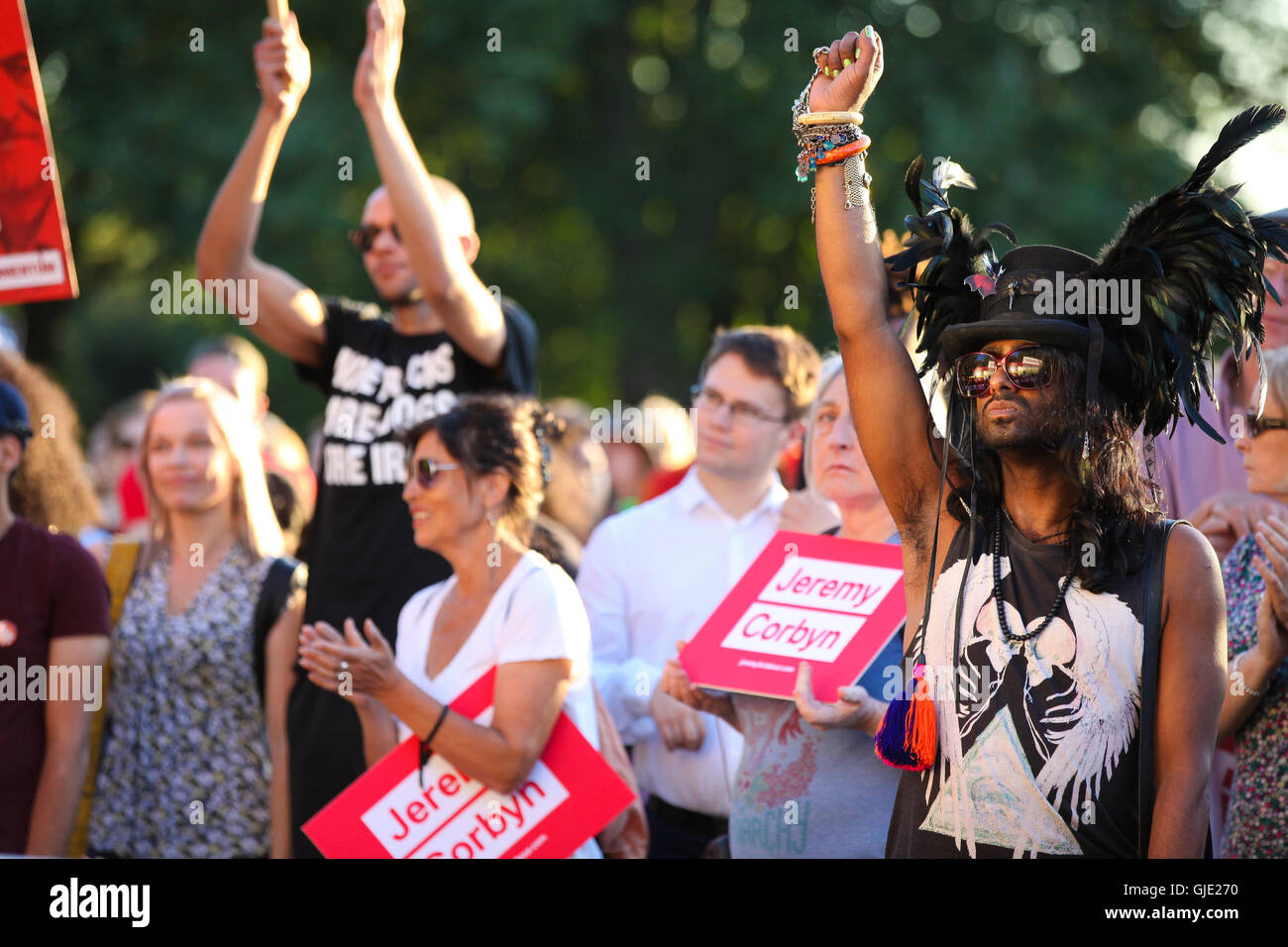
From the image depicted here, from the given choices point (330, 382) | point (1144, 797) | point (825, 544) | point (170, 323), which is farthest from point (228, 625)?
point (170, 323)

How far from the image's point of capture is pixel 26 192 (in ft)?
13.0

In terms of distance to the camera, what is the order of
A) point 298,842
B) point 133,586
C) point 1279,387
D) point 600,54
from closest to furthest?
point 1279,387 < point 298,842 < point 133,586 < point 600,54

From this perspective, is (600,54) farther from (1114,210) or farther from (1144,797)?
(1144,797)

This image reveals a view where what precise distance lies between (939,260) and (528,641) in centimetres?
148

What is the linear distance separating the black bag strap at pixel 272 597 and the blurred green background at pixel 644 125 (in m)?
8.33

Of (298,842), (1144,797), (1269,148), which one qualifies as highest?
(1269,148)

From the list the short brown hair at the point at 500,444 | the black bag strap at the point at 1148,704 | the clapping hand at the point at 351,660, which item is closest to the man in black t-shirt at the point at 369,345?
the short brown hair at the point at 500,444

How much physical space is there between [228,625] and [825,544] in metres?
1.79

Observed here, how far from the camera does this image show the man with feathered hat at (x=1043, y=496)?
2.46 m

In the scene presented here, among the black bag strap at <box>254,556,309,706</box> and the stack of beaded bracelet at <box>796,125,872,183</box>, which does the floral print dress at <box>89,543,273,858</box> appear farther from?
the stack of beaded bracelet at <box>796,125,872,183</box>

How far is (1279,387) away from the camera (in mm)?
3473

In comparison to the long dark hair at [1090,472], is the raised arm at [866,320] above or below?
above

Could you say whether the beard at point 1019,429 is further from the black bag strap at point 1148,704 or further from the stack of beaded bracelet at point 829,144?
the stack of beaded bracelet at point 829,144

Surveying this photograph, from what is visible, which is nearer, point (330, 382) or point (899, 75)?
point (330, 382)
